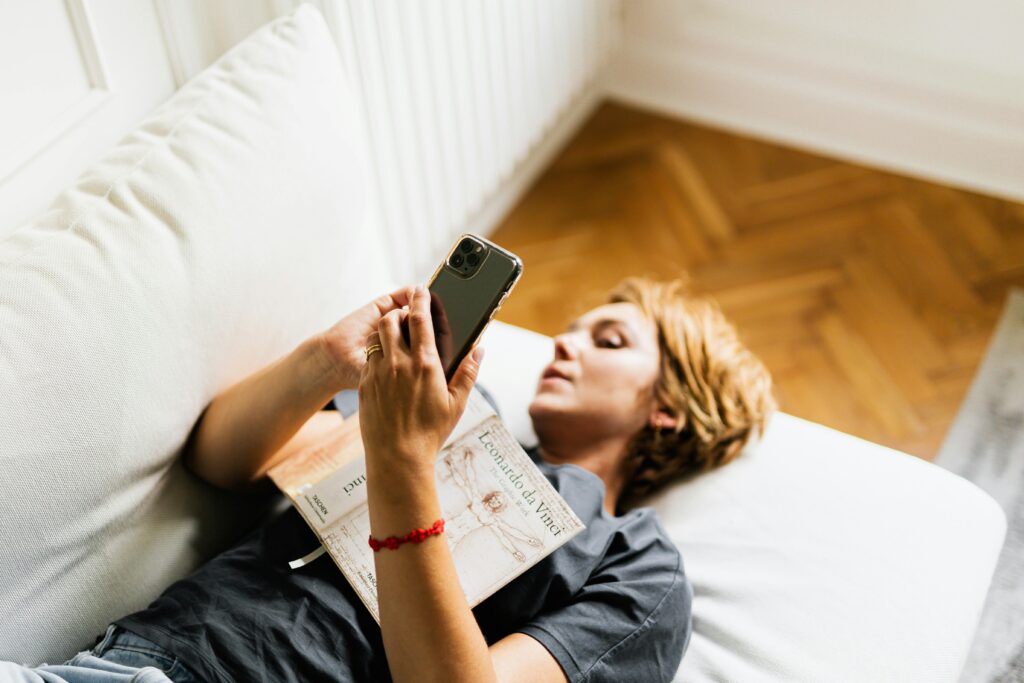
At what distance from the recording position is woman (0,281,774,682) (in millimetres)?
875

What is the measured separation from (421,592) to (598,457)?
1.35 feet

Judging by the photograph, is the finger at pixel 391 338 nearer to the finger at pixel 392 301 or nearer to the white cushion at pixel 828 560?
the finger at pixel 392 301

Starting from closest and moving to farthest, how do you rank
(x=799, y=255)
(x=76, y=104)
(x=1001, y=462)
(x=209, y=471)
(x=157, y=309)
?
(x=157, y=309), (x=209, y=471), (x=76, y=104), (x=1001, y=462), (x=799, y=255)

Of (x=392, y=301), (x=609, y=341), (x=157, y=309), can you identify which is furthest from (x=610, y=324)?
(x=157, y=309)

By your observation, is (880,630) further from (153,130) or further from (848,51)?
(848,51)

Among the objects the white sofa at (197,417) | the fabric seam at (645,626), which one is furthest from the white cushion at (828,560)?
the fabric seam at (645,626)

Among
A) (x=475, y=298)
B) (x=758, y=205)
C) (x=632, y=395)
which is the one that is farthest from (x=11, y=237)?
(x=758, y=205)

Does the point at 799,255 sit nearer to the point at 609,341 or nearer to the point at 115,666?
the point at 609,341

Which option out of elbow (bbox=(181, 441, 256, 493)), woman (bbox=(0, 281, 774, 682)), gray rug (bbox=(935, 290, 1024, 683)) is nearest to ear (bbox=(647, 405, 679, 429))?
woman (bbox=(0, 281, 774, 682))

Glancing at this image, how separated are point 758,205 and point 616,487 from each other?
110cm

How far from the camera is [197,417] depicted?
Result: 3.47 feet

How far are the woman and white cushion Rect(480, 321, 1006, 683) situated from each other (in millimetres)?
63

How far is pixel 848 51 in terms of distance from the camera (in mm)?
2113

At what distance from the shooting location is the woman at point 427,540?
0.88m
